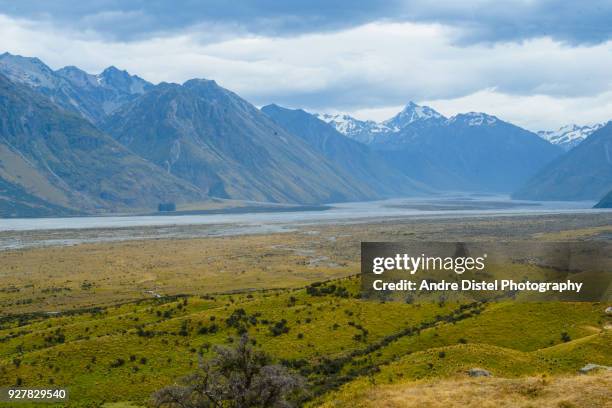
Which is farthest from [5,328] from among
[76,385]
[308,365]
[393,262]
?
[393,262]

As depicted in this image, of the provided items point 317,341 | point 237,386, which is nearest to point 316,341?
point 317,341

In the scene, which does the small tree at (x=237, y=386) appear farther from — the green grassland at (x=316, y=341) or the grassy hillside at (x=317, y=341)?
the grassy hillside at (x=317, y=341)

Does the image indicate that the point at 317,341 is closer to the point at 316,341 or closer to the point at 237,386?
the point at 316,341

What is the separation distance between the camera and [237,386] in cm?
3838

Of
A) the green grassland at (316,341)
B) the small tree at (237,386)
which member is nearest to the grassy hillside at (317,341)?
the green grassland at (316,341)

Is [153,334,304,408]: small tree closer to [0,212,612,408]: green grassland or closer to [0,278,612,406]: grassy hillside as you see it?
[0,212,612,408]: green grassland

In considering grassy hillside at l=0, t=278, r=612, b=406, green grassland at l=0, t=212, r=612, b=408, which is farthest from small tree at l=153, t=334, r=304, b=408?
grassy hillside at l=0, t=278, r=612, b=406

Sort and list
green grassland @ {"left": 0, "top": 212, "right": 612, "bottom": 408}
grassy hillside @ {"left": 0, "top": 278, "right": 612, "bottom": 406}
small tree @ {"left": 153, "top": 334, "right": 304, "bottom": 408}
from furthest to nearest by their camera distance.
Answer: grassy hillside @ {"left": 0, "top": 278, "right": 612, "bottom": 406}, green grassland @ {"left": 0, "top": 212, "right": 612, "bottom": 408}, small tree @ {"left": 153, "top": 334, "right": 304, "bottom": 408}

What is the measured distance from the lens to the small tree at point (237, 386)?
3778cm

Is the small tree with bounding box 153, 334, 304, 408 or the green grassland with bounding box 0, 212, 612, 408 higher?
the small tree with bounding box 153, 334, 304, 408

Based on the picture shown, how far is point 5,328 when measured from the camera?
251 ft

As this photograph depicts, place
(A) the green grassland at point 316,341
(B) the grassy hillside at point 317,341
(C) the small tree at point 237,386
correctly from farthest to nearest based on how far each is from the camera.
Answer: (B) the grassy hillside at point 317,341 < (A) the green grassland at point 316,341 < (C) the small tree at point 237,386

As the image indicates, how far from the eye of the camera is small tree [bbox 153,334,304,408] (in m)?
37.8

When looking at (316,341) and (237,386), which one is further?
(316,341)
